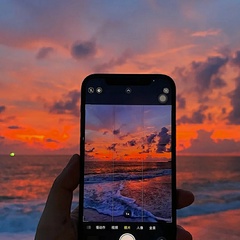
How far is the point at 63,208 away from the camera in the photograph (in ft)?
3.40

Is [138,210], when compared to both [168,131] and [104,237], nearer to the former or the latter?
[104,237]

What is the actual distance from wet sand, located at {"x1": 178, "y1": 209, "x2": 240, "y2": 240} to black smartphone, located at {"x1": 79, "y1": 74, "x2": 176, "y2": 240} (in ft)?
15.4

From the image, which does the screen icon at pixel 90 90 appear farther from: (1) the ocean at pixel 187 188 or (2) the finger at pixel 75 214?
(1) the ocean at pixel 187 188

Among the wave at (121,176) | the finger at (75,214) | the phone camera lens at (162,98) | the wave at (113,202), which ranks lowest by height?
the finger at (75,214)

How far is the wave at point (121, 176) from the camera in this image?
1094mm

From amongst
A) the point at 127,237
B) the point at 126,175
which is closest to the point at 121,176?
the point at 126,175

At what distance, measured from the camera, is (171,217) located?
1.10 metres

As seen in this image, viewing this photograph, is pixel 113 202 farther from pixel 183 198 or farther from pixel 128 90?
pixel 128 90

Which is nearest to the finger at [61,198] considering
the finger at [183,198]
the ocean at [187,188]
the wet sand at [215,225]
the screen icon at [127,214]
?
the screen icon at [127,214]

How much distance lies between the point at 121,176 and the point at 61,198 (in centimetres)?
16

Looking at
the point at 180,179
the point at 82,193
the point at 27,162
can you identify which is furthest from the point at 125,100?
the point at 27,162

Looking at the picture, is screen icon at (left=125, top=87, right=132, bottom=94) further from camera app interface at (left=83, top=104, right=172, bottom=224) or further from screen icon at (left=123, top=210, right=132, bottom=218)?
screen icon at (left=123, top=210, right=132, bottom=218)

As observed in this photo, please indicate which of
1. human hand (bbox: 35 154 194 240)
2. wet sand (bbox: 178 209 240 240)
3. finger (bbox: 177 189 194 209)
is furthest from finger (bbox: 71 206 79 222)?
wet sand (bbox: 178 209 240 240)

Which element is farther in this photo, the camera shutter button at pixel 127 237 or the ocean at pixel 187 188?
the ocean at pixel 187 188
